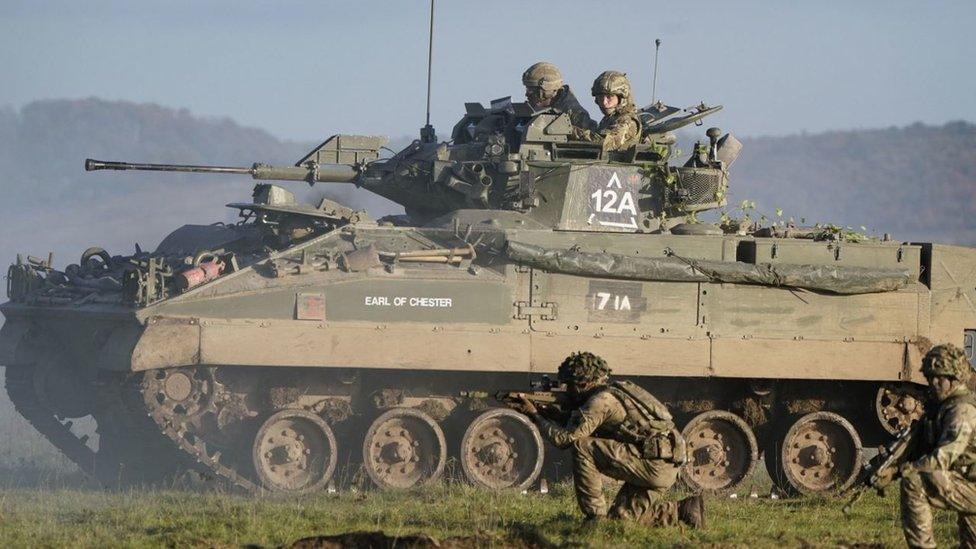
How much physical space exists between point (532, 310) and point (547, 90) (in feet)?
12.3

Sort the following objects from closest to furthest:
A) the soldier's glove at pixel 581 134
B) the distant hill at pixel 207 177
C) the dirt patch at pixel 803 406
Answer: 1. the dirt patch at pixel 803 406
2. the soldier's glove at pixel 581 134
3. the distant hill at pixel 207 177

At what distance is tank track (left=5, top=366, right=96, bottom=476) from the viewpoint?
2033 centimetres

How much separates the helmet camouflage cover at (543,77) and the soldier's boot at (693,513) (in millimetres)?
7582

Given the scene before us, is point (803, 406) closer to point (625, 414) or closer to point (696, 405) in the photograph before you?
point (696, 405)

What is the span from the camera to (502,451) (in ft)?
61.4

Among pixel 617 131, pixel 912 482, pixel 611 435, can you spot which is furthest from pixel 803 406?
pixel 912 482

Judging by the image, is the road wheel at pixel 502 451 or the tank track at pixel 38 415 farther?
the tank track at pixel 38 415

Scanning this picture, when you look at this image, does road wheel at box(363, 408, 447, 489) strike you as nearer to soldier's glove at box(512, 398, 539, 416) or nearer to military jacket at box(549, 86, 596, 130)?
soldier's glove at box(512, 398, 539, 416)

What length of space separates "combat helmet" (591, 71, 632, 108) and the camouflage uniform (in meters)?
6.68

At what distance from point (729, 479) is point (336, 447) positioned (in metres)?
4.44

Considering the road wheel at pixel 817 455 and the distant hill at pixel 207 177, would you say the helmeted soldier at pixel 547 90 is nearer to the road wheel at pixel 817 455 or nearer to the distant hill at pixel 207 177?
the road wheel at pixel 817 455

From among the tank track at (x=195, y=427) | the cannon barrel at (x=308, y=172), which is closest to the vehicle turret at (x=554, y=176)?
the cannon barrel at (x=308, y=172)

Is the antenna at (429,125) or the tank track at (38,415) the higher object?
the antenna at (429,125)

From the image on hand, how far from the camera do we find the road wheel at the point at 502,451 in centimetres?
1855
